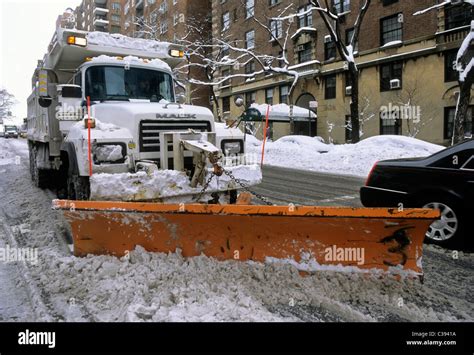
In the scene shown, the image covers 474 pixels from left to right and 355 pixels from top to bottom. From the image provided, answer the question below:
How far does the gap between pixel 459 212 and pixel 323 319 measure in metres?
2.66

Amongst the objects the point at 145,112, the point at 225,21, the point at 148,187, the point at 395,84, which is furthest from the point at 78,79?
the point at 225,21

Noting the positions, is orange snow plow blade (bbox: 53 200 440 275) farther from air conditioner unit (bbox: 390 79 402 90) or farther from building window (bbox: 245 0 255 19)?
building window (bbox: 245 0 255 19)

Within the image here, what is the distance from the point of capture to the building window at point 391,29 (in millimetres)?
24594

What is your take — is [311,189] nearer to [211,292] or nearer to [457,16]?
[211,292]

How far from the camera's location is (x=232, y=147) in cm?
623

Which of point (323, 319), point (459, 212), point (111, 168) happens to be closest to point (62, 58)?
point (111, 168)

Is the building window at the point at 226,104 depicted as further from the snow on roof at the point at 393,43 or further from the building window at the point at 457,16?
the building window at the point at 457,16

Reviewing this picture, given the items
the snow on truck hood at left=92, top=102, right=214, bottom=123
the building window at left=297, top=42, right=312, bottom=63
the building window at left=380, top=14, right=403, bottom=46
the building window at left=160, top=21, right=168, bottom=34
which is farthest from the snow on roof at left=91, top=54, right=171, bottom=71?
the building window at left=160, top=21, right=168, bottom=34

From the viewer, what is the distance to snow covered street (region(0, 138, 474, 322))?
3.31 meters

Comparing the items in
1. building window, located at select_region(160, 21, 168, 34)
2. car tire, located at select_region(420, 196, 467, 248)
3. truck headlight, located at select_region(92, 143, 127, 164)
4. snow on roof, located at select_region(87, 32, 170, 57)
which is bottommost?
car tire, located at select_region(420, 196, 467, 248)

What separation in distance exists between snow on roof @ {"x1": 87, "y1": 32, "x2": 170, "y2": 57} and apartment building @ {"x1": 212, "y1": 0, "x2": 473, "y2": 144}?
16084mm

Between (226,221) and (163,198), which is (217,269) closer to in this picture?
(226,221)

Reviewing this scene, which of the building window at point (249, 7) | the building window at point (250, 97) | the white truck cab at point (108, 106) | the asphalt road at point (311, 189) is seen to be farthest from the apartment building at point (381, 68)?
the white truck cab at point (108, 106)

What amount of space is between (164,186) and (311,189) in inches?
236
